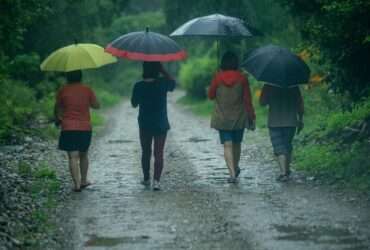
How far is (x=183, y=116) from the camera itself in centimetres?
2870

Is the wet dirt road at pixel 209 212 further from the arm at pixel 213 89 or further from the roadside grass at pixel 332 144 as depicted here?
the arm at pixel 213 89

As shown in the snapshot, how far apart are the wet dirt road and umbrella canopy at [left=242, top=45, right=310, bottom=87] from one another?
63.6 inches

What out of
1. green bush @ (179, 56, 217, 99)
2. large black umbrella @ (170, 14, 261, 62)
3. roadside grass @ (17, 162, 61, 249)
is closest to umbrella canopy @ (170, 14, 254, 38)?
large black umbrella @ (170, 14, 261, 62)

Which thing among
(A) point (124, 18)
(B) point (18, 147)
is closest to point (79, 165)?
(B) point (18, 147)

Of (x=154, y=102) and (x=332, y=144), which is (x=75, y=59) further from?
(x=332, y=144)

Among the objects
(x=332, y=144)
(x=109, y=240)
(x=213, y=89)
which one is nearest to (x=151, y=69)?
(x=213, y=89)

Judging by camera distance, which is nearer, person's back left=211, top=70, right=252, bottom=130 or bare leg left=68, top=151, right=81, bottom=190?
bare leg left=68, top=151, right=81, bottom=190

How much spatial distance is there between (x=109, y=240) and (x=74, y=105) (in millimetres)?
3455

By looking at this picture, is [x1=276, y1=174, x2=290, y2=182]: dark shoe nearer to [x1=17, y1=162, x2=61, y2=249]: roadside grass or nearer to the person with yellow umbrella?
the person with yellow umbrella

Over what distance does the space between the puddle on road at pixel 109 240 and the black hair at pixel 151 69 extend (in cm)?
369

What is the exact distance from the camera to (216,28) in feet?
42.0

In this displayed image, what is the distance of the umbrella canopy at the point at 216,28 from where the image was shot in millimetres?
12719

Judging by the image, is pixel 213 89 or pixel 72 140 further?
pixel 213 89

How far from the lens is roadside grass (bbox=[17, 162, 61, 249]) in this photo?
9243 millimetres
